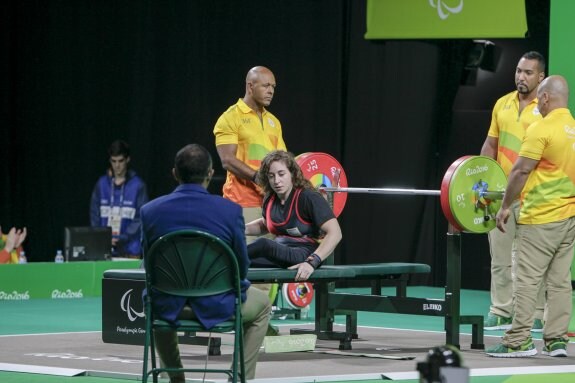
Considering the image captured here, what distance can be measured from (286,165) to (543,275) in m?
1.55

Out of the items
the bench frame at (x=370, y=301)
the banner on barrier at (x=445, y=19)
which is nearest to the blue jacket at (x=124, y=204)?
the banner on barrier at (x=445, y=19)

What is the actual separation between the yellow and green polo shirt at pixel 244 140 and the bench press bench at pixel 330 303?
75 cm

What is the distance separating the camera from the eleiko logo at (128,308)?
7.28 m

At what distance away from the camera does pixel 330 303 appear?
8203mm

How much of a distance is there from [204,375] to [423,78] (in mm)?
6627

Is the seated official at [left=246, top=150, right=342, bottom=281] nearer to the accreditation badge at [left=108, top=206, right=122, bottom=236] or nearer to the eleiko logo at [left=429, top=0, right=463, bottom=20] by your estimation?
the eleiko logo at [left=429, top=0, right=463, bottom=20]

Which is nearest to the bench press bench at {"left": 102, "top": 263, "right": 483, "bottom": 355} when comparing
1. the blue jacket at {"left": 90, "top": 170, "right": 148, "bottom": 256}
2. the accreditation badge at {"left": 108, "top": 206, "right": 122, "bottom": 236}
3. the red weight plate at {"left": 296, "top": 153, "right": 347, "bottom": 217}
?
the red weight plate at {"left": 296, "top": 153, "right": 347, "bottom": 217}

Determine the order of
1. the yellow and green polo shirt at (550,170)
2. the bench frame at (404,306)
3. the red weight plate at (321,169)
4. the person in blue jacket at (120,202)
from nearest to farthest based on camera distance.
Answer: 1. the yellow and green polo shirt at (550,170)
2. the bench frame at (404,306)
3. the red weight plate at (321,169)
4. the person in blue jacket at (120,202)

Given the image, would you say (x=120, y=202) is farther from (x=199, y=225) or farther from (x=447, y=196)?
(x=199, y=225)

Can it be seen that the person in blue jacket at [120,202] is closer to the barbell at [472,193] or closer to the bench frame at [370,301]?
the bench frame at [370,301]

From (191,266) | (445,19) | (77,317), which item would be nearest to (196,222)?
(191,266)

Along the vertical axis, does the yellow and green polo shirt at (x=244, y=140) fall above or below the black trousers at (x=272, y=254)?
above

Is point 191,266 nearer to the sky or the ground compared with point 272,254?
nearer to the sky

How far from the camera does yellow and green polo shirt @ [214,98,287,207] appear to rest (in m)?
8.35
